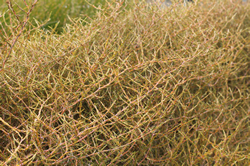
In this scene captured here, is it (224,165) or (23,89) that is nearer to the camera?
(23,89)

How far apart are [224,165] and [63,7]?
1.61m

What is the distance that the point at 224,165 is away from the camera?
0.99m

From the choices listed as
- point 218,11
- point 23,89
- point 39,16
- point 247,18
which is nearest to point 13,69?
point 23,89

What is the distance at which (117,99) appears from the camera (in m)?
0.97

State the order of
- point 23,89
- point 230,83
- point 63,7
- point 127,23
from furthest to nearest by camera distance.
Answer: point 63,7, point 230,83, point 127,23, point 23,89

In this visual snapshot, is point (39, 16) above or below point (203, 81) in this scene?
above

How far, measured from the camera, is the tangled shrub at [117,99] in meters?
0.81

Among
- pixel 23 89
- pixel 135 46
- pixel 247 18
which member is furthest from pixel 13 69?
pixel 247 18

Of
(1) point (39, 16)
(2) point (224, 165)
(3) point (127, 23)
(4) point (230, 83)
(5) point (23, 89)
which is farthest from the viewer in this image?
(1) point (39, 16)

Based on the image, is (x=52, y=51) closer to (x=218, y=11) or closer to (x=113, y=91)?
(x=113, y=91)

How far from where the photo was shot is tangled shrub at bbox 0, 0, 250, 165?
81cm

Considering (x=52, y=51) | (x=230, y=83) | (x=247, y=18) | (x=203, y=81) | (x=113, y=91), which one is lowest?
(x=230, y=83)

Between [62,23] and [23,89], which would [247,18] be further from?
[23,89]

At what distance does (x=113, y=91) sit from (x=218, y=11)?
1138 mm
